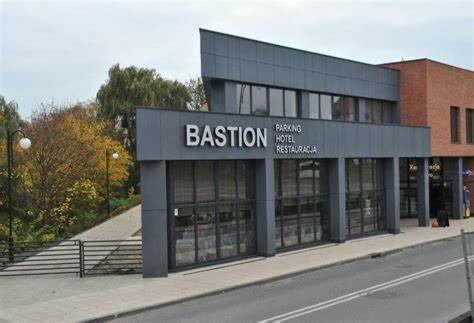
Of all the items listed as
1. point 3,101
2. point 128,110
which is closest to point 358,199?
point 128,110

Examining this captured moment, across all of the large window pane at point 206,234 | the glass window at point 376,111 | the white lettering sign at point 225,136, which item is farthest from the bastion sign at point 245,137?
the glass window at point 376,111

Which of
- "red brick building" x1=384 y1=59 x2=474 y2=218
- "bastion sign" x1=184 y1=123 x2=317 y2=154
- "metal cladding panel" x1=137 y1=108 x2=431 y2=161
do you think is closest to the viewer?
"metal cladding panel" x1=137 y1=108 x2=431 y2=161

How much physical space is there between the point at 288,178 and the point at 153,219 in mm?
6695

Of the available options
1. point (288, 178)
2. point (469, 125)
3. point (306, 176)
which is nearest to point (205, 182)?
point (288, 178)

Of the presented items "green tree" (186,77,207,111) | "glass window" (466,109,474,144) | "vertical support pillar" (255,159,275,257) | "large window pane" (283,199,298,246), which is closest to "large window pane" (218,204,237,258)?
"vertical support pillar" (255,159,275,257)

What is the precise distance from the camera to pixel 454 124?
32.9 meters

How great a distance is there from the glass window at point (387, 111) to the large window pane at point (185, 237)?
1525cm

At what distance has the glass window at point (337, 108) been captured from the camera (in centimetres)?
2592

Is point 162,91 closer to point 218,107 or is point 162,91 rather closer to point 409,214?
point 409,214

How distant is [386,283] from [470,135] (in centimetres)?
2218

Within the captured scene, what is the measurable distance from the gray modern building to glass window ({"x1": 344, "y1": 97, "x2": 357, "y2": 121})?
0.05 m

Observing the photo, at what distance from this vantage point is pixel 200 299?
13.9 m

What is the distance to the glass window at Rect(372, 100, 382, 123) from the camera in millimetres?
28734

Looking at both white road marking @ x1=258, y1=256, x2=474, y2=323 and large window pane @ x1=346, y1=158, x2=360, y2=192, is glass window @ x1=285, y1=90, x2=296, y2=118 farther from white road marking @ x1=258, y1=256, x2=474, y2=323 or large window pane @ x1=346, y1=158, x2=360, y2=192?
white road marking @ x1=258, y1=256, x2=474, y2=323
